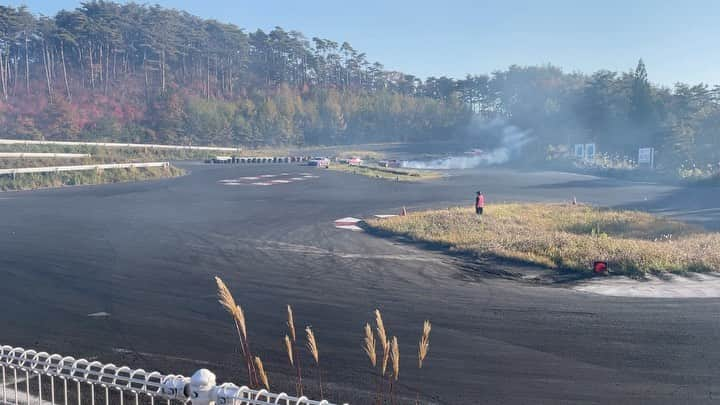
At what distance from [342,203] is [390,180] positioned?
2009 cm

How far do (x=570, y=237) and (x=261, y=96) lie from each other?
117815 mm

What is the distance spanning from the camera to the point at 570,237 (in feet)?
69.8

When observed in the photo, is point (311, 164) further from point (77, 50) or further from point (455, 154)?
point (77, 50)

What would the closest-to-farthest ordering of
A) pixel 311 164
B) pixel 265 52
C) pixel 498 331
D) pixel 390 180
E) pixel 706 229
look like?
pixel 498 331
pixel 706 229
pixel 390 180
pixel 311 164
pixel 265 52

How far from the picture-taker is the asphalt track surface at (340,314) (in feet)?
28.8

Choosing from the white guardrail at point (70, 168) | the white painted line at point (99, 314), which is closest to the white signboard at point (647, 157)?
the white guardrail at point (70, 168)

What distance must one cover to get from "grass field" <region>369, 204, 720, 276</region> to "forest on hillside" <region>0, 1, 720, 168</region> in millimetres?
48435

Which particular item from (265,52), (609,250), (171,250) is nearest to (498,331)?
(609,250)

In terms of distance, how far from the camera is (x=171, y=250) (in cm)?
1983

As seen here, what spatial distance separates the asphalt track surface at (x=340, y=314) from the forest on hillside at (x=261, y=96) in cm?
6393

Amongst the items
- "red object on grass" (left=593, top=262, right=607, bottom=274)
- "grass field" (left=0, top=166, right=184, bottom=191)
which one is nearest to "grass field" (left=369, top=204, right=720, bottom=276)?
"red object on grass" (left=593, top=262, right=607, bottom=274)

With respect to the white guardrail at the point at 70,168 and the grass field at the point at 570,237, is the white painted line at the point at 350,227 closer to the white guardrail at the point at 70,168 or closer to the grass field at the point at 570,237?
the grass field at the point at 570,237

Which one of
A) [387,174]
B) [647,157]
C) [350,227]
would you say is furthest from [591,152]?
[350,227]

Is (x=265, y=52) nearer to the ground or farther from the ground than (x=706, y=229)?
farther from the ground
